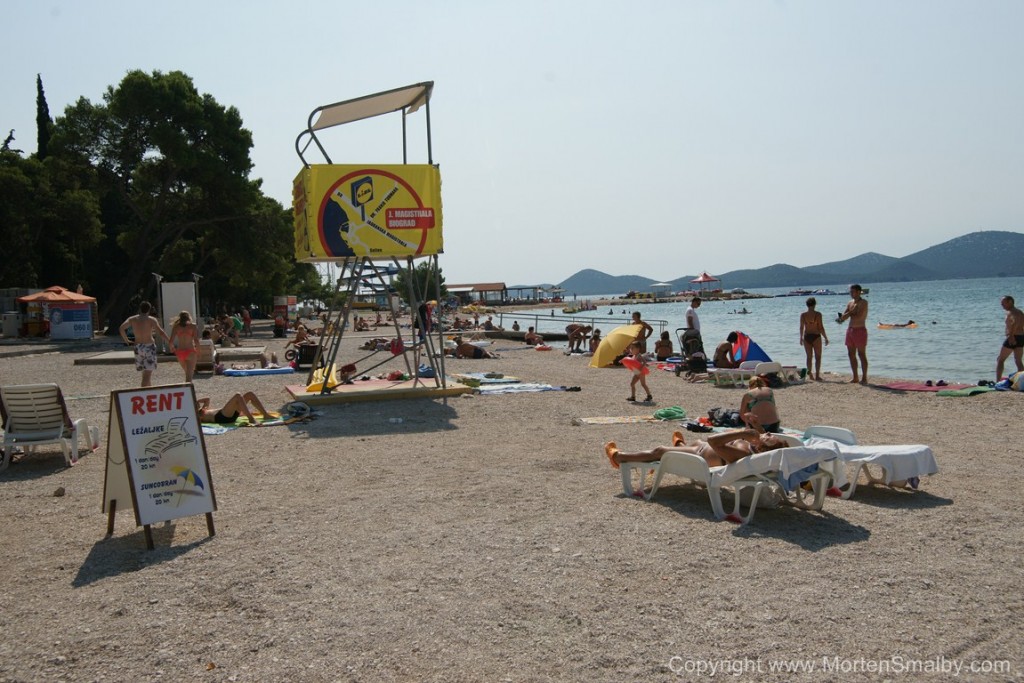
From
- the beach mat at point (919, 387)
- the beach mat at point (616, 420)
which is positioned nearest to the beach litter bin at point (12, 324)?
the beach mat at point (616, 420)

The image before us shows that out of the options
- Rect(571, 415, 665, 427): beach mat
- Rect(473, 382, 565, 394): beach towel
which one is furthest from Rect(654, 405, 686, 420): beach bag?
Rect(473, 382, 565, 394): beach towel

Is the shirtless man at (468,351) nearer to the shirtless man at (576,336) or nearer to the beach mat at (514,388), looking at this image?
the shirtless man at (576,336)

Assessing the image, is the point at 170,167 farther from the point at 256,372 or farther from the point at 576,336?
the point at 256,372

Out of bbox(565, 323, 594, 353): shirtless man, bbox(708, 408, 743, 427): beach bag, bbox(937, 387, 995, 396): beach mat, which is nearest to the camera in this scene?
bbox(708, 408, 743, 427): beach bag

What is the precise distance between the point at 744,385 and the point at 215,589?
38.4 ft

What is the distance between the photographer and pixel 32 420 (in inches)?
293

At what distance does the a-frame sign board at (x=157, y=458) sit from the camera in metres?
4.96

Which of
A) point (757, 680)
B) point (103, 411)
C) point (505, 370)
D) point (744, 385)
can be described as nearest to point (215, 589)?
point (757, 680)

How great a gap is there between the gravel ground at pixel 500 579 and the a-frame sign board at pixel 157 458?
0.69 ft

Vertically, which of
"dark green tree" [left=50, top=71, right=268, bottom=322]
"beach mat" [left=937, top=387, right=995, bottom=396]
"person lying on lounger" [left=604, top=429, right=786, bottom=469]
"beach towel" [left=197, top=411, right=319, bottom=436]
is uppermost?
"dark green tree" [left=50, top=71, right=268, bottom=322]

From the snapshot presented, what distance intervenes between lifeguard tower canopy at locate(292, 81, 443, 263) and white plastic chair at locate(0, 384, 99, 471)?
4.64m

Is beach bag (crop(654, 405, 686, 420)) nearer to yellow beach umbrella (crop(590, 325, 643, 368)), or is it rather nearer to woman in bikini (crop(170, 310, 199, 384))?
woman in bikini (crop(170, 310, 199, 384))

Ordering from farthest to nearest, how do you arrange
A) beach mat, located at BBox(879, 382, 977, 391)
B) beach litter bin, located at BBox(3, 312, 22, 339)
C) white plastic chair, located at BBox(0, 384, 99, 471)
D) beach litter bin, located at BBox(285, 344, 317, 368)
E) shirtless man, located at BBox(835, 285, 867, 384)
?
beach litter bin, located at BBox(3, 312, 22, 339) < beach litter bin, located at BBox(285, 344, 317, 368) < shirtless man, located at BBox(835, 285, 867, 384) < beach mat, located at BBox(879, 382, 977, 391) < white plastic chair, located at BBox(0, 384, 99, 471)

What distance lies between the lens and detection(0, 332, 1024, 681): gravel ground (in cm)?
334
